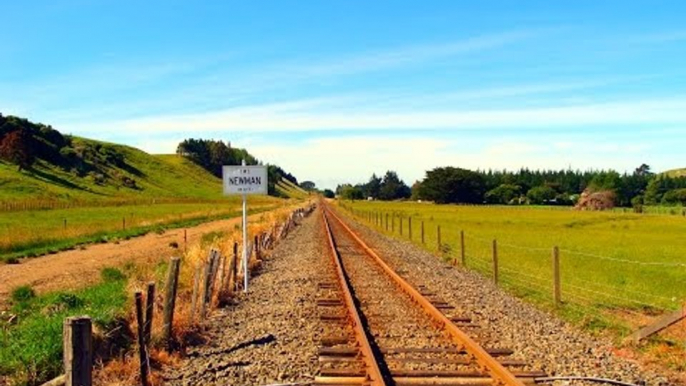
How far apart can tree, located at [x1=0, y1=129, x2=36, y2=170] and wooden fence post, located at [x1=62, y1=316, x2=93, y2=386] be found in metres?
112

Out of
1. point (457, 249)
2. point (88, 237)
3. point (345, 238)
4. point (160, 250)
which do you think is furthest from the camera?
point (88, 237)

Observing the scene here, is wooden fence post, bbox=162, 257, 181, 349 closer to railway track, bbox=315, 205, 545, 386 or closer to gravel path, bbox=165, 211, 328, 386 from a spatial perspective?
gravel path, bbox=165, 211, 328, 386

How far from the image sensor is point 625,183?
18375 centimetres

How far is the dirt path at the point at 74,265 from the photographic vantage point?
72.1ft

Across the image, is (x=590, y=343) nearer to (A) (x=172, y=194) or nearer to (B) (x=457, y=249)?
(B) (x=457, y=249)

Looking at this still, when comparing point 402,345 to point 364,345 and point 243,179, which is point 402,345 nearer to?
point 364,345

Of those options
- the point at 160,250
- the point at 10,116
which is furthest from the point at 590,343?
the point at 10,116

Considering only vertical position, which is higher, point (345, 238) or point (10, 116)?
point (10, 116)

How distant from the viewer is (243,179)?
53.8 ft

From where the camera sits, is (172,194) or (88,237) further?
(172,194)

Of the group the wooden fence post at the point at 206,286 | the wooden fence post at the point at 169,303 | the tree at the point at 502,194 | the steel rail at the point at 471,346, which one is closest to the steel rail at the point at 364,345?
the steel rail at the point at 471,346

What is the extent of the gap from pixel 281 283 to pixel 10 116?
120 meters

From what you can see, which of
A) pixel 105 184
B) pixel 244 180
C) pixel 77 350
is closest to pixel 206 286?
pixel 244 180

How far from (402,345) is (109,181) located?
5122 inches
